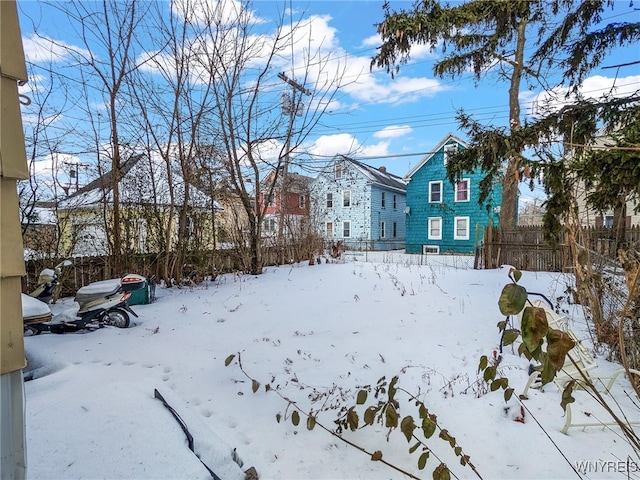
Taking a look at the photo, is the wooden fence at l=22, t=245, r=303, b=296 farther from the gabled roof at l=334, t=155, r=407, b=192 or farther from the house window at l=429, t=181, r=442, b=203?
the house window at l=429, t=181, r=442, b=203

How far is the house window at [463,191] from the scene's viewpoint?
1755cm

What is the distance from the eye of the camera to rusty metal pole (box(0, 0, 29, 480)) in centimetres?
93

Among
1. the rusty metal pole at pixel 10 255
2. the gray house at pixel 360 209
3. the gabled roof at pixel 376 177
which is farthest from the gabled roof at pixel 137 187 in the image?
the gray house at pixel 360 209

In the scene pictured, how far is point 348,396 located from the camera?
2.65 metres

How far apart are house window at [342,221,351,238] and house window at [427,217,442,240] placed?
5.15 metres

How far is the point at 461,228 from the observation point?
59.0 ft

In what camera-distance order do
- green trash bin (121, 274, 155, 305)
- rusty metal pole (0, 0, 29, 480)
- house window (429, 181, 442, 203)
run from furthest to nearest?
house window (429, 181, 442, 203), green trash bin (121, 274, 155, 305), rusty metal pole (0, 0, 29, 480)

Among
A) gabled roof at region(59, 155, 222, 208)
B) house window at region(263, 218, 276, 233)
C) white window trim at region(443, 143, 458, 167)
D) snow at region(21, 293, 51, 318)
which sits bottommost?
snow at region(21, 293, 51, 318)

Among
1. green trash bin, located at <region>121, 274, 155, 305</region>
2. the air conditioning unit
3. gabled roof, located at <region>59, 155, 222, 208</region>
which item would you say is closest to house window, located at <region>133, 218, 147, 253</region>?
gabled roof, located at <region>59, 155, 222, 208</region>

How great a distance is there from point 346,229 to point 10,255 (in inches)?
836

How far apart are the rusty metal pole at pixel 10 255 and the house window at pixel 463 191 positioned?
18.6 metres

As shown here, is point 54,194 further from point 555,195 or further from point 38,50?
point 555,195

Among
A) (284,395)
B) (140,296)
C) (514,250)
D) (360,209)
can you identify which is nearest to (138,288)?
(140,296)

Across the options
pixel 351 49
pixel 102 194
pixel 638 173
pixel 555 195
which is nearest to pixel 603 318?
pixel 638 173
